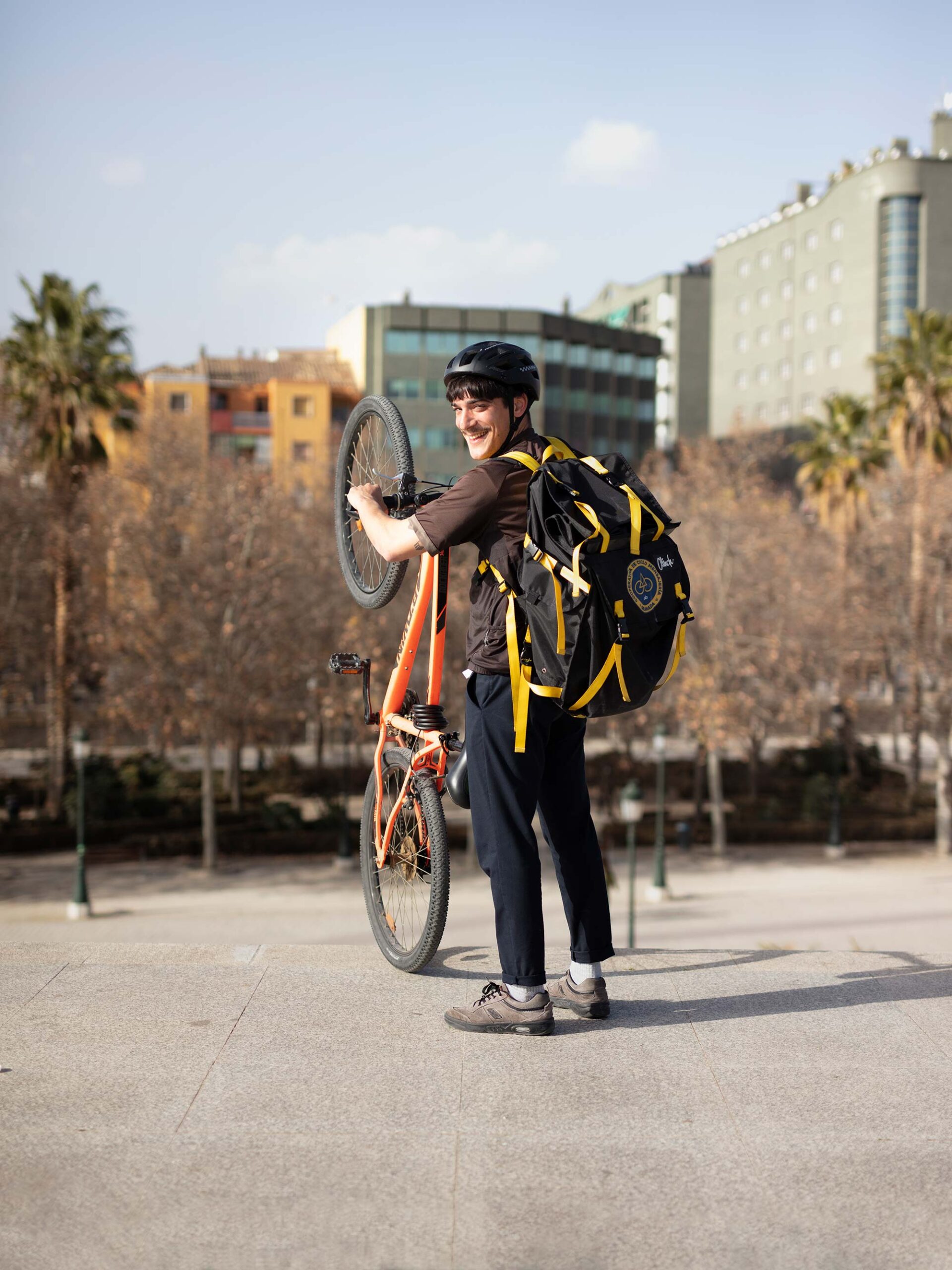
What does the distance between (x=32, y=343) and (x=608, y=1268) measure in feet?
108

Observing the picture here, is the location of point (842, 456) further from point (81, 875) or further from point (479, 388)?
point (479, 388)

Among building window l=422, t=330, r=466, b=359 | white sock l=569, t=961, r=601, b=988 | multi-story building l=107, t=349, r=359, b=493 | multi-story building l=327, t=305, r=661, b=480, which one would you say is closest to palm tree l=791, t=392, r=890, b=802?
multi-story building l=327, t=305, r=661, b=480

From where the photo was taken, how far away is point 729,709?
97.2 ft

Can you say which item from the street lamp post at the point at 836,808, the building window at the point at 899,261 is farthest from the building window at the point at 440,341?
the street lamp post at the point at 836,808

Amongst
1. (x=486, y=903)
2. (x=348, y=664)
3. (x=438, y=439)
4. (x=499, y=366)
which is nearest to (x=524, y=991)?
(x=348, y=664)

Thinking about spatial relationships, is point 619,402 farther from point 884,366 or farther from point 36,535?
point 36,535

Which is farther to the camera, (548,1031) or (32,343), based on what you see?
(32,343)

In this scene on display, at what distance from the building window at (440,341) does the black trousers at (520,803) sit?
Result: 6490 cm

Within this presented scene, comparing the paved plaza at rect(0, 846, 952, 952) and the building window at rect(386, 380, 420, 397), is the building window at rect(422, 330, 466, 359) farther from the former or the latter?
the paved plaza at rect(0, 846, 952, 952)

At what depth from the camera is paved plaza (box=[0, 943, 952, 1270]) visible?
2.55 metres

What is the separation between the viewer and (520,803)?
147 inches

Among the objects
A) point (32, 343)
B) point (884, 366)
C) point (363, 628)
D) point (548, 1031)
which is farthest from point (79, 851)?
point (884, 366)

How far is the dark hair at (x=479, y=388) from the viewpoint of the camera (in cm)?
376

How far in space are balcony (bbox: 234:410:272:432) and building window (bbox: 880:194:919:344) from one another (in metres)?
40.4
